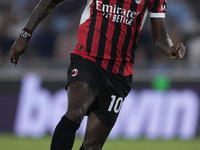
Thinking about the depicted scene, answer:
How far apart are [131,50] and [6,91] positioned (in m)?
6.02

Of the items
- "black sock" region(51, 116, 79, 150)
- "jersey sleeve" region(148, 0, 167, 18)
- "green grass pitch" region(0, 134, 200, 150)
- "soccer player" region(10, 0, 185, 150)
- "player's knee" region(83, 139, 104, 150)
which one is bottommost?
"green grass pitch" region(0, 134, 200, 150)

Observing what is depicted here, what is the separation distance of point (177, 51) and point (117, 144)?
196 inches

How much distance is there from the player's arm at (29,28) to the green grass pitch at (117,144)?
3.84 metres

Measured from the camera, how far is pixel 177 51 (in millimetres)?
5023

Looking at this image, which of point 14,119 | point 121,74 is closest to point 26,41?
point 121,74

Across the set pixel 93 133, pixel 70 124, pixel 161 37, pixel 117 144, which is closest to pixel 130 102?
pixel 117 144

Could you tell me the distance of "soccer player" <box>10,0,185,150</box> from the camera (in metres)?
5.14

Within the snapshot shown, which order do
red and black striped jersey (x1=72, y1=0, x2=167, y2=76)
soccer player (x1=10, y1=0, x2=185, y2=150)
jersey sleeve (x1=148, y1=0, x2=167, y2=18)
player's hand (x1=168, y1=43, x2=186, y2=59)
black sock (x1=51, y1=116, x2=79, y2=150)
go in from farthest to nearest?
jersey sleeve (x1=148, y1=0, x2=167, y2=18) → red and black striped jersey (x1=72, y1=0, x2=167, y2=76) → soccer player (x1=10, y1=0, x2=185, y2=150) → player's hand (x1=168, y1=43, x2=186, y2=59) → black sock (x1=51, y1=116, x2=79, y2=150)

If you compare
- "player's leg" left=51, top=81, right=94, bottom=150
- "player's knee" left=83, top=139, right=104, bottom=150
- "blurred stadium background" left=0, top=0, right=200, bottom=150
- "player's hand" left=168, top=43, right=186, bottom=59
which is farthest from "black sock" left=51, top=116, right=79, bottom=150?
"blurred stadium background" left=0, top=0, right=200, bottom=150

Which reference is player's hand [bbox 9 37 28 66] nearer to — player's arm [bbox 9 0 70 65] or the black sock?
player's arm [bbox 9 0 70 65]

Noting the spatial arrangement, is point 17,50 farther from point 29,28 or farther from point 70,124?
point 70,124

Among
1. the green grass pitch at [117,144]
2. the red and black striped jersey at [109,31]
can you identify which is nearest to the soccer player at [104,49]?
the red and black striped jersey at [109,31]

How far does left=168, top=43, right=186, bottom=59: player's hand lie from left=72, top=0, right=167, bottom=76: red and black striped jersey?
18.5 inches

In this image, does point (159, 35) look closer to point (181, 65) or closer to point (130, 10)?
point (130, 10)
